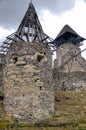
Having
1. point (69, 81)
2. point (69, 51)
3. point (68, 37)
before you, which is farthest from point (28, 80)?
point (68, 37)

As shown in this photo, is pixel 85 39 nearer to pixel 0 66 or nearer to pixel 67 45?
pixel 67 45

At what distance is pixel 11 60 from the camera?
30.5 meters

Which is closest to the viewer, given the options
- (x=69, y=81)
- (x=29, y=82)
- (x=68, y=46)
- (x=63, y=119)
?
(x=63, y=119)

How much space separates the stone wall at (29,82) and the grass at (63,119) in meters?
0.74

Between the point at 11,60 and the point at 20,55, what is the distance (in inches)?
34.8

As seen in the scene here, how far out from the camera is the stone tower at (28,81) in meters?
29.0

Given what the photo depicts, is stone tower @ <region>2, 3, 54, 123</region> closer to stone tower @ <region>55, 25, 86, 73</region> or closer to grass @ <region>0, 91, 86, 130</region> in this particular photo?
grass @ <region>0, 91, 86, 130</region>

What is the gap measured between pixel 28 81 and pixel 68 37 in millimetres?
49616

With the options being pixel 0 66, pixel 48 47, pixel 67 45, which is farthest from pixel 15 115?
pixel 67 45

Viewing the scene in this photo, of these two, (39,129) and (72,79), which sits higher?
(72,79)

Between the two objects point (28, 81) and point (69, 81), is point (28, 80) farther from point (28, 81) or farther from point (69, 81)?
point (69, 81)

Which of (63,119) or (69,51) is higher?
(69,51)

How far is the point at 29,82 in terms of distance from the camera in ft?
96.7

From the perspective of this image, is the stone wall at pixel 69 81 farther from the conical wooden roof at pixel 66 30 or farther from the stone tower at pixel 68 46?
the conical wooden roof at pixel 66 30
